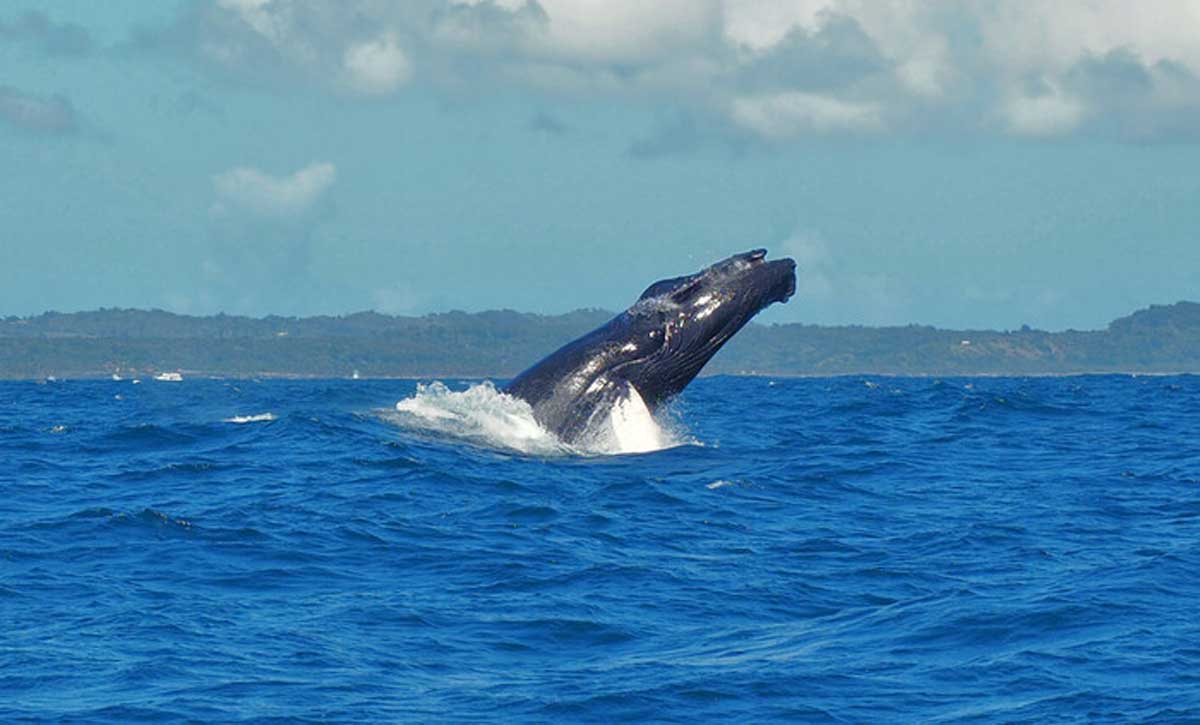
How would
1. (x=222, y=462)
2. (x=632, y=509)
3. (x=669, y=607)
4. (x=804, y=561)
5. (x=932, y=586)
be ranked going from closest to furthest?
1. (x=669, y=607)
2. (x=932, y=586)
3. (x=804, y=561)
4. (x=632, y=509)
5. (x=222, y=462)

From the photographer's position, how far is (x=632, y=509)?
1714 centimetres

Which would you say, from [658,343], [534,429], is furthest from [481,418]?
[658,343]

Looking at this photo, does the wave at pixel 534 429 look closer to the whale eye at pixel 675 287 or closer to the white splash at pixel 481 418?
the white splash at pixel 481 418

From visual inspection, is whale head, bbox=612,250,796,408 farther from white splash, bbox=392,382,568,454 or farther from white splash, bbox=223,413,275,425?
white splash, bbox=223,413,275,425

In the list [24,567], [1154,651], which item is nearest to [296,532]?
[24,567]

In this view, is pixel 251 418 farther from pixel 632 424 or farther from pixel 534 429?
pixel 632 424

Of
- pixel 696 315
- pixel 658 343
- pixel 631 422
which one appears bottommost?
pixel 631 422

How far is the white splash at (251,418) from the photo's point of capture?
2658 cm

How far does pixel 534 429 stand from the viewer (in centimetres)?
2092

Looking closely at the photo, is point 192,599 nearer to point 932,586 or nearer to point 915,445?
point 932,586

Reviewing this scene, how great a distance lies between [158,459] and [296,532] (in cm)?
658

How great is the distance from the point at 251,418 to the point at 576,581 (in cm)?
1464

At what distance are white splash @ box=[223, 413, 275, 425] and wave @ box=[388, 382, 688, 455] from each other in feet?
13.3

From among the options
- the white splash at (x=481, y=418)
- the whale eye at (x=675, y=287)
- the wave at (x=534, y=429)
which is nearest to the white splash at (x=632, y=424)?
the wave at (x=534, y=429)
